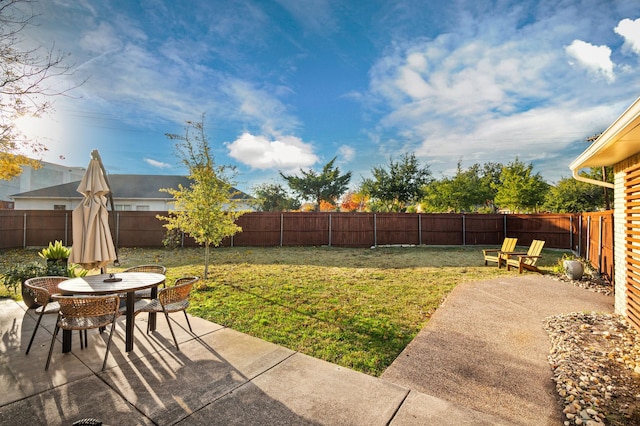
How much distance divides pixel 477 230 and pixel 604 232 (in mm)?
8822

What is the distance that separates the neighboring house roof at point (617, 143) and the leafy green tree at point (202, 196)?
6989 mm

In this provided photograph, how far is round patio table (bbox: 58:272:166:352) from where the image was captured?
319cm

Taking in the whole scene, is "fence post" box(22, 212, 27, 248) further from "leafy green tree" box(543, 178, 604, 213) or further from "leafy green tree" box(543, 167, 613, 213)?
"leafy green tree" box(543, 167, 613, 213)

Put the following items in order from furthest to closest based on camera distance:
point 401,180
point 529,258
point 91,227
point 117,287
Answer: point 401,180
point 529,258
point 91,227
point 117,287

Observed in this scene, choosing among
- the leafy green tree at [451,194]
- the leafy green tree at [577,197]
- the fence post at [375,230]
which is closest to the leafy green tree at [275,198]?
the leafy green tree at [451,194]

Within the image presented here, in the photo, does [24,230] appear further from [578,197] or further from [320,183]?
[578,197]

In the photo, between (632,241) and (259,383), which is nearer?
(259,383)

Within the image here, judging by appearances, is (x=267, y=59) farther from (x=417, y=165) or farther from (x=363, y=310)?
(x=417, y=165)

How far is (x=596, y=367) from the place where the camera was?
9.95 ft

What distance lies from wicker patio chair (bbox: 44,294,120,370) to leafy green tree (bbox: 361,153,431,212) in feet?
71.8

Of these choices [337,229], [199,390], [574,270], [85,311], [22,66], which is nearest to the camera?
[199,390]

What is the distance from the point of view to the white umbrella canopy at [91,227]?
12.8 ft

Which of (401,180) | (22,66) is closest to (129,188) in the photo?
(22,66)

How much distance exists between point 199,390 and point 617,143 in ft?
18.4
